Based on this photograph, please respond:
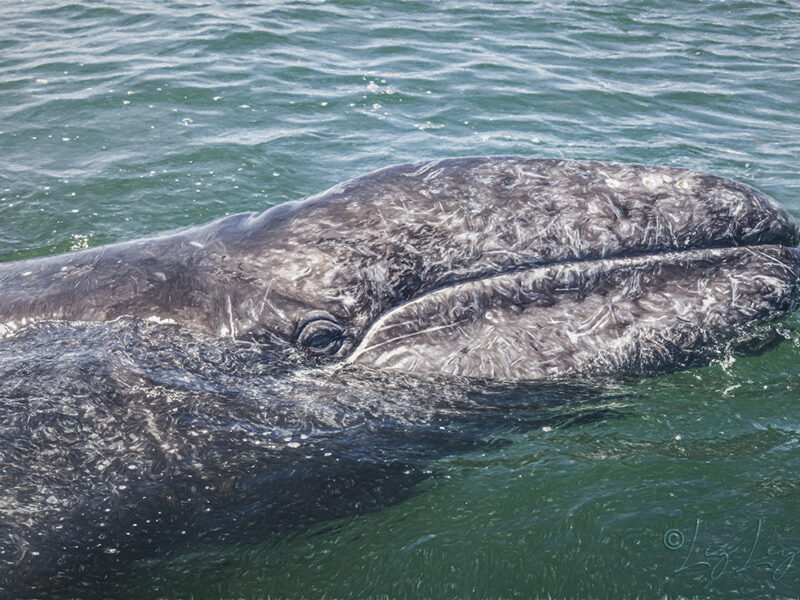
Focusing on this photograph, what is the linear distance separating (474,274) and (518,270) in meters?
0.33

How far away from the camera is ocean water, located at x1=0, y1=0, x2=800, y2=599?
4.93 metres

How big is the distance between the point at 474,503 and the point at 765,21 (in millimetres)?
18137

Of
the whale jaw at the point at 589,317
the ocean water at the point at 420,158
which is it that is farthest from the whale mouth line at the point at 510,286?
the ocean water at the point at 420,158

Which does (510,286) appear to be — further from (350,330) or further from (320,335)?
(320,335)

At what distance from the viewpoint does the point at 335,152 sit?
41.1 ft

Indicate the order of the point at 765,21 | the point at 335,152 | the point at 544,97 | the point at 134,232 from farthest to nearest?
the point at 765,21 → the point at 544,97 → the point at 335,152 → the point at 134,232

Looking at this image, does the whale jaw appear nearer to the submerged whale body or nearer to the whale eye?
the submerged whale body

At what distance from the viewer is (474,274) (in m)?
5.71

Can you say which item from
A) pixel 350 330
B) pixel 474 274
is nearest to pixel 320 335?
pixel 350 330

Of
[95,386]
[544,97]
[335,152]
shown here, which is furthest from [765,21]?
[95,386]

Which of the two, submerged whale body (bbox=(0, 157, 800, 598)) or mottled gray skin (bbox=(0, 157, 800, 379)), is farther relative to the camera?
mottled gray skin (bbox=(0, 157, 800, 379))

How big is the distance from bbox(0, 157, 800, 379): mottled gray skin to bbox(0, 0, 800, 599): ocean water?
0.30m

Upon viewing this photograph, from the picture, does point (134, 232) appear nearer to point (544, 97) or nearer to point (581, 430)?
point (581, 430)

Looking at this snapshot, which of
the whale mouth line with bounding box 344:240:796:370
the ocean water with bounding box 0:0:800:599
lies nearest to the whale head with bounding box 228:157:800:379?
the whale mouth line with bounding box 344:240:796:370
